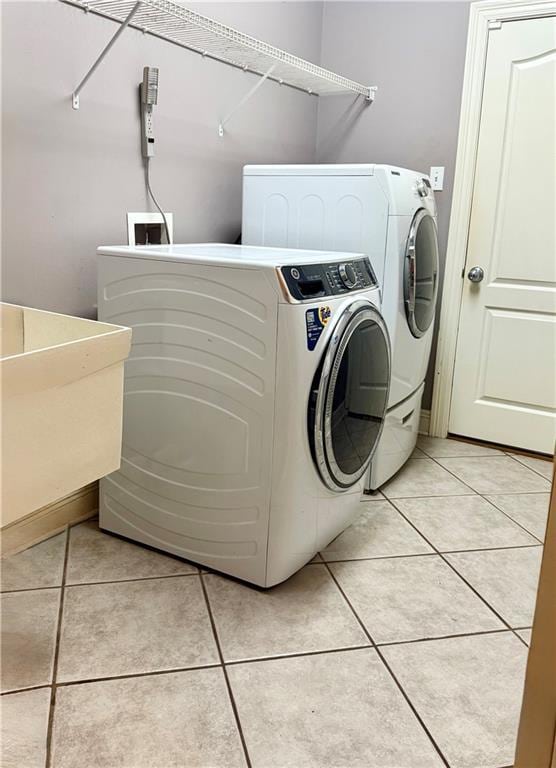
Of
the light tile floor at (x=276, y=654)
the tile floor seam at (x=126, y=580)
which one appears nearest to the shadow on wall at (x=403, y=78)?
the light tile floor at (x=276, y=654)

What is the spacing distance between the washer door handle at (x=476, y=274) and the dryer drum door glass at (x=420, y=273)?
44 centimetres

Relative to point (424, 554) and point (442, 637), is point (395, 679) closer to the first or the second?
point (442, 637)

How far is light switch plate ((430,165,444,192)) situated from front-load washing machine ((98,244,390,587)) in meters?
1.26

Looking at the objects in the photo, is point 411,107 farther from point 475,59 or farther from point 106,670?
point 106,670

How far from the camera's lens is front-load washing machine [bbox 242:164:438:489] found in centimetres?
219

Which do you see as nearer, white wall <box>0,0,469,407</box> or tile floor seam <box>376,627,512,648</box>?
tile floor seam <box>376,627,512,648</box>

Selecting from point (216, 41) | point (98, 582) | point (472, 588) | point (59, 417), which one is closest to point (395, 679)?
point (472, 588)

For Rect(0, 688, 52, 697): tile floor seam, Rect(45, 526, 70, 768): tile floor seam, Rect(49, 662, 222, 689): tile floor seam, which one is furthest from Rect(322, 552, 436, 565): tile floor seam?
Rect(0, 688, 52, 697): tile floor seam

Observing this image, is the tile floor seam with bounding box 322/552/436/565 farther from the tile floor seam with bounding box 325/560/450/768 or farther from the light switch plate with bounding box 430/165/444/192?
the light switch plate with bounding box 430/165/444/192

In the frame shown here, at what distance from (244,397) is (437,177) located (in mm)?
1848

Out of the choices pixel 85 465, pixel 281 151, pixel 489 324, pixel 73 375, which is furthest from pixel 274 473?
pixel 281 151

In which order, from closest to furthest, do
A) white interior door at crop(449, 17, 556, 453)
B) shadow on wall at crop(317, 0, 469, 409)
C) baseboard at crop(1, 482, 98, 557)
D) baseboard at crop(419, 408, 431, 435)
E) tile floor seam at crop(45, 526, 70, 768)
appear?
tile floor seam at crop(45, 526, 70, 768), baseboard at crop(1, 482, 98, 557), white interior door at crop(449, 17, 556, 453), shadow on wall at crop(317, 0, 469, 409), baseboard at crop(419, 408, 431, 435)

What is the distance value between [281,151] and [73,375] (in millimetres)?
2227

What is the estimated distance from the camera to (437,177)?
3.02 meters
